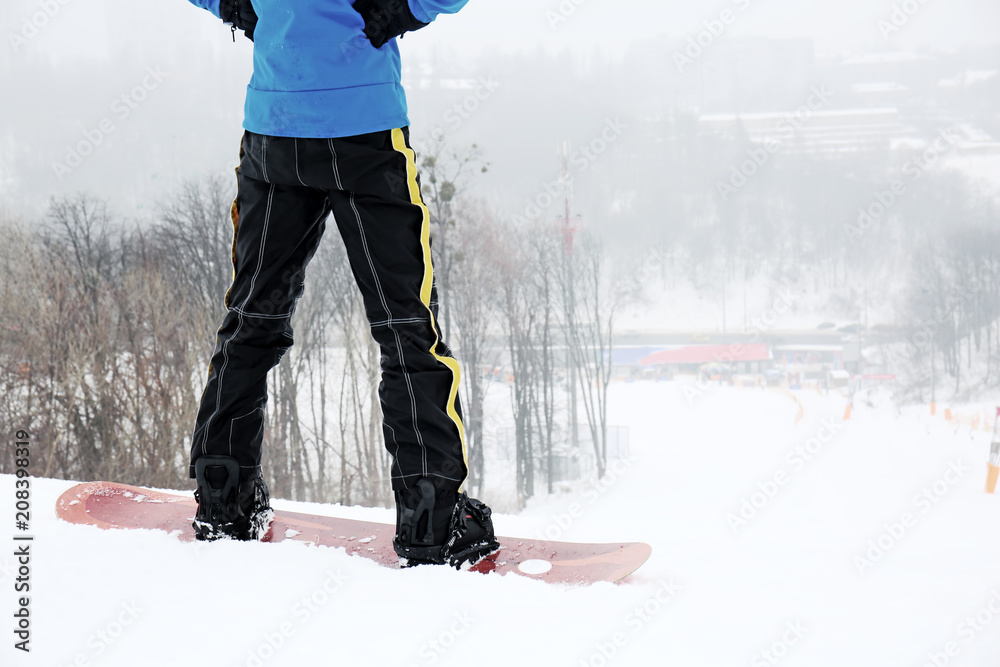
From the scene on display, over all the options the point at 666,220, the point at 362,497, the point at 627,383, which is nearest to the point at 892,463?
the point at 627,383

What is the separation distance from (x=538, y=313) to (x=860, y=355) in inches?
802

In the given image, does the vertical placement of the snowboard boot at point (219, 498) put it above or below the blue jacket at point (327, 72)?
below

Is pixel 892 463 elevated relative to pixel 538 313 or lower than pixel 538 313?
lower

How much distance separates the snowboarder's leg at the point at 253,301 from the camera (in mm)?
1291

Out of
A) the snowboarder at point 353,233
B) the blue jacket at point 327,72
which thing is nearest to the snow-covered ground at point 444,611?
the snowboarder at point 353,233

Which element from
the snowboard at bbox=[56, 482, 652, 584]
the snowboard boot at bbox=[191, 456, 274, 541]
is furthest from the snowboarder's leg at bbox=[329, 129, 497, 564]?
the snowboard boot at bbox=[191, 456, 274, 541]

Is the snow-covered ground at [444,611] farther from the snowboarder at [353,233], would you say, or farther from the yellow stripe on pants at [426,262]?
the yellow stripe on pants at [426,262]

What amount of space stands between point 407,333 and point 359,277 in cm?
15

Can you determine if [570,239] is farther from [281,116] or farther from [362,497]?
[281,116]

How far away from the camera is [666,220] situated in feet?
126

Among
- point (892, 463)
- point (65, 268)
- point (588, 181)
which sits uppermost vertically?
point (588, 181)

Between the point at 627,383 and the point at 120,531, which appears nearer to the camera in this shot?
the point at 120,531

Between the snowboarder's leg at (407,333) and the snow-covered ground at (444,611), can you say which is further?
→ the snowboarder's leg at (407,333)

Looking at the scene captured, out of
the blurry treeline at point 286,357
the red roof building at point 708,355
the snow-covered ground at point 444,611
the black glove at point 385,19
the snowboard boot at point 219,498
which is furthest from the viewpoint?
the red roof building at point 708,355
